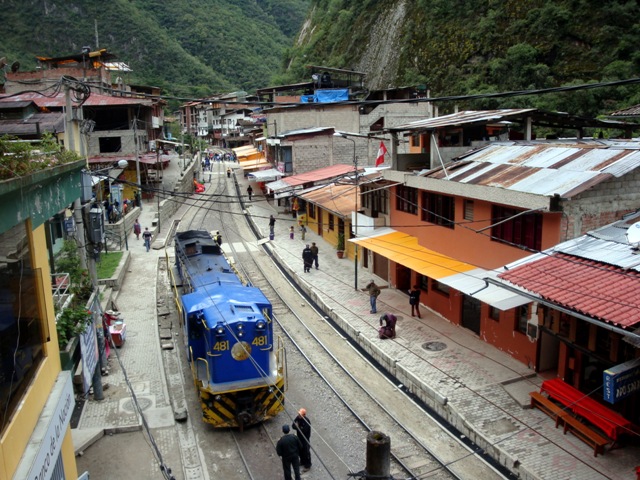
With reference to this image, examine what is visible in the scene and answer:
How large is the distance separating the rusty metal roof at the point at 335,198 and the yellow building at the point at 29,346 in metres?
20.0

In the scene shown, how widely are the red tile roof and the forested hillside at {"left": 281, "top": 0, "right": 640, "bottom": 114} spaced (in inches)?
1174

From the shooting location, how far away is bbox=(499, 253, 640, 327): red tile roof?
31.6 feet

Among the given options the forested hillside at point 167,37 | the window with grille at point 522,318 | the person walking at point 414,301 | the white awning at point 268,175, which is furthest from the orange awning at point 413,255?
the forested hillside at point 167,37

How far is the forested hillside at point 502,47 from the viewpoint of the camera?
1647 inches

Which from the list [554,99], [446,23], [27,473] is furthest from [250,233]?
[446,23]

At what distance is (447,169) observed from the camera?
1831 cm

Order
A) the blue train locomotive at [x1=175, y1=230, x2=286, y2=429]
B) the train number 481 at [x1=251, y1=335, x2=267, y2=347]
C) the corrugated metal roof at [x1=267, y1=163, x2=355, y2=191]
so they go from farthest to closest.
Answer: the corrugated metal roof at [x1=267, y1=163, x2=355, y2=191] → the train number 481 at [x1=251, y1=335, x2=267, y2=347] → the blue train locomotive at [x1=175, y1=230, x2=286, y2=429]

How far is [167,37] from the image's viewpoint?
9294 centimetres

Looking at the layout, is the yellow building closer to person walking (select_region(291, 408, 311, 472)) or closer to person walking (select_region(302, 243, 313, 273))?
person walking (select_region(291, 408, 311, 472))

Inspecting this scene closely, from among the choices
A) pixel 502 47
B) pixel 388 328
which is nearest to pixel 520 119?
pixel 388 328

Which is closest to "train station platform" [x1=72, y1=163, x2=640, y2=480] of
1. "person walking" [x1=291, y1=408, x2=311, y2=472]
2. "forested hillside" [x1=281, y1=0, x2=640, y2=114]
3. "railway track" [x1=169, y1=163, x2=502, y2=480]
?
"railway track" [x1=169, y1=163, x2=502, y2=480]

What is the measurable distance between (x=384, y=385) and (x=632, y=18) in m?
42.0

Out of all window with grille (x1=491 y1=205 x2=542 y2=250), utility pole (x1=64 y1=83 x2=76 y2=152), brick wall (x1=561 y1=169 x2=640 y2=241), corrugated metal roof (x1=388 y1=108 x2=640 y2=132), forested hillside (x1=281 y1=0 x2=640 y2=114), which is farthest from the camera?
forested hillside (x1=281 y1=0 x2=640 y2=114)

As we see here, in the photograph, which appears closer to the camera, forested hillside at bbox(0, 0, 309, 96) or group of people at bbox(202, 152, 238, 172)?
group of people at bbox(202, 152, 238, 172)
